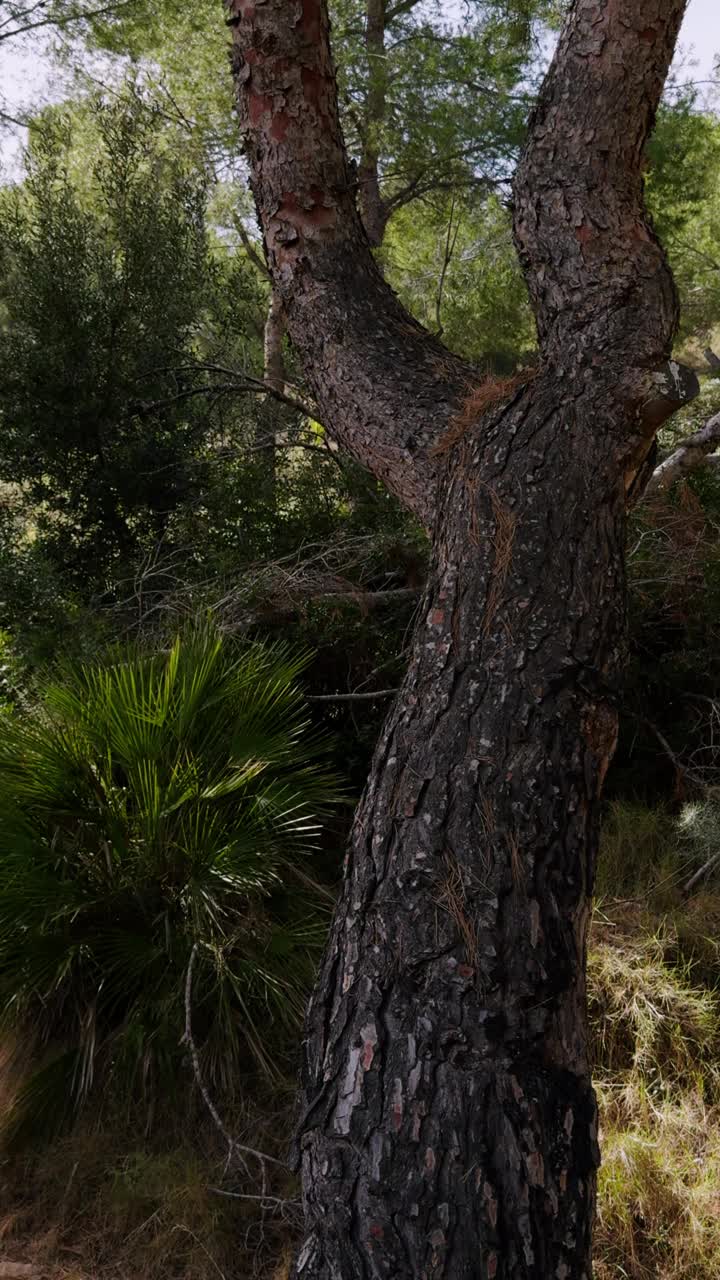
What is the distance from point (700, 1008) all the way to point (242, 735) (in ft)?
5.19

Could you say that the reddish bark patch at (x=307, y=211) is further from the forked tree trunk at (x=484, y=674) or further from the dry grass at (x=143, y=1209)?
the dry grass at (x=143, y=1209)

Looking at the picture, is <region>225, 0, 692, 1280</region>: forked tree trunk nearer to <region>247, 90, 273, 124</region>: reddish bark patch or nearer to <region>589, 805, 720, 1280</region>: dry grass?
<region>247, 90, 273, 124</region>: reddish bark patch

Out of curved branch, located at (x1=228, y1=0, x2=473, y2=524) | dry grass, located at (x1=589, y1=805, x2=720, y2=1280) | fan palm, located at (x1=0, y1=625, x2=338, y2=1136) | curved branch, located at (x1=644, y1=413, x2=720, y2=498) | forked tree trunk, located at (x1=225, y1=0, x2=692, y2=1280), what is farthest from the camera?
Result: curved branch, located at (x1=644, y1=413, x2=720, y2=498)

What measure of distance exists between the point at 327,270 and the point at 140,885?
1923 mm

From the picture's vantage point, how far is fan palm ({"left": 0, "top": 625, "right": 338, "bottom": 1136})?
2547 millimetres

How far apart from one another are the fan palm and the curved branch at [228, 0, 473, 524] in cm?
85

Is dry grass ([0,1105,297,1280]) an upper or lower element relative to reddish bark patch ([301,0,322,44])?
lower

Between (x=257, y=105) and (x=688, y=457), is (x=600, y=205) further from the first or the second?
(x=688, y=457)

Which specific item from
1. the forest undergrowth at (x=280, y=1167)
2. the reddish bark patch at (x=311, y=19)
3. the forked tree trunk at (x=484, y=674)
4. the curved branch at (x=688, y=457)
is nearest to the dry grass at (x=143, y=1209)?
the forest undergrowth at (x=280, y=1167)

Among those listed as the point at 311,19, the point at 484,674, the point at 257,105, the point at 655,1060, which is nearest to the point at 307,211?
the point at 257,105

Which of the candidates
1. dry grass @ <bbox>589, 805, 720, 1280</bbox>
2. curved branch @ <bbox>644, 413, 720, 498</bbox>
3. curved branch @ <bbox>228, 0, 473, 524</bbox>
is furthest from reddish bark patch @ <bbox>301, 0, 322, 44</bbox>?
dry grass @ <bbox>589, 805, 720, 1280</bbox>

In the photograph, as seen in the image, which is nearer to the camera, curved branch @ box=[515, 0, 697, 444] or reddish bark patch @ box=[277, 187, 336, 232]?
curved branch @ box=[515, 0, 697, 444]

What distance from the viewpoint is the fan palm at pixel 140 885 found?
8.36 ft

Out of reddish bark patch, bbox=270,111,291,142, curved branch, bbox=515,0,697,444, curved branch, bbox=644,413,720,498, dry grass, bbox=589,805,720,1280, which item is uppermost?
reddish bark patch, bbox=270,111,291,142
